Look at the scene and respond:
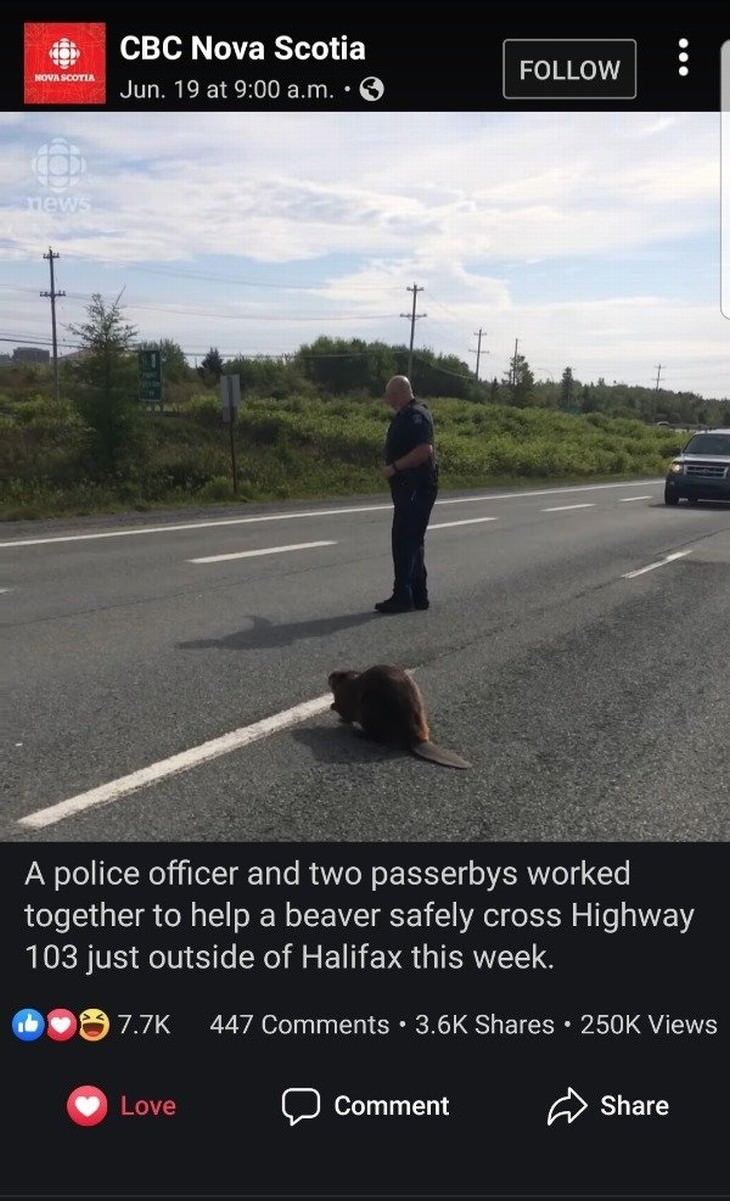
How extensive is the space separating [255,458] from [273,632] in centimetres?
2250

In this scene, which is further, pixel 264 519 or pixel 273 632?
pixel 264 519

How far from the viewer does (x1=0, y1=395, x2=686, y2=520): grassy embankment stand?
21719mm

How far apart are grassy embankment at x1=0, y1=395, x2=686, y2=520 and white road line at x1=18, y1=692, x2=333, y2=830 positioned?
12341 mm

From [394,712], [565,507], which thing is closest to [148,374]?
[565,507]

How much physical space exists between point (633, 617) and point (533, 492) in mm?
20024
